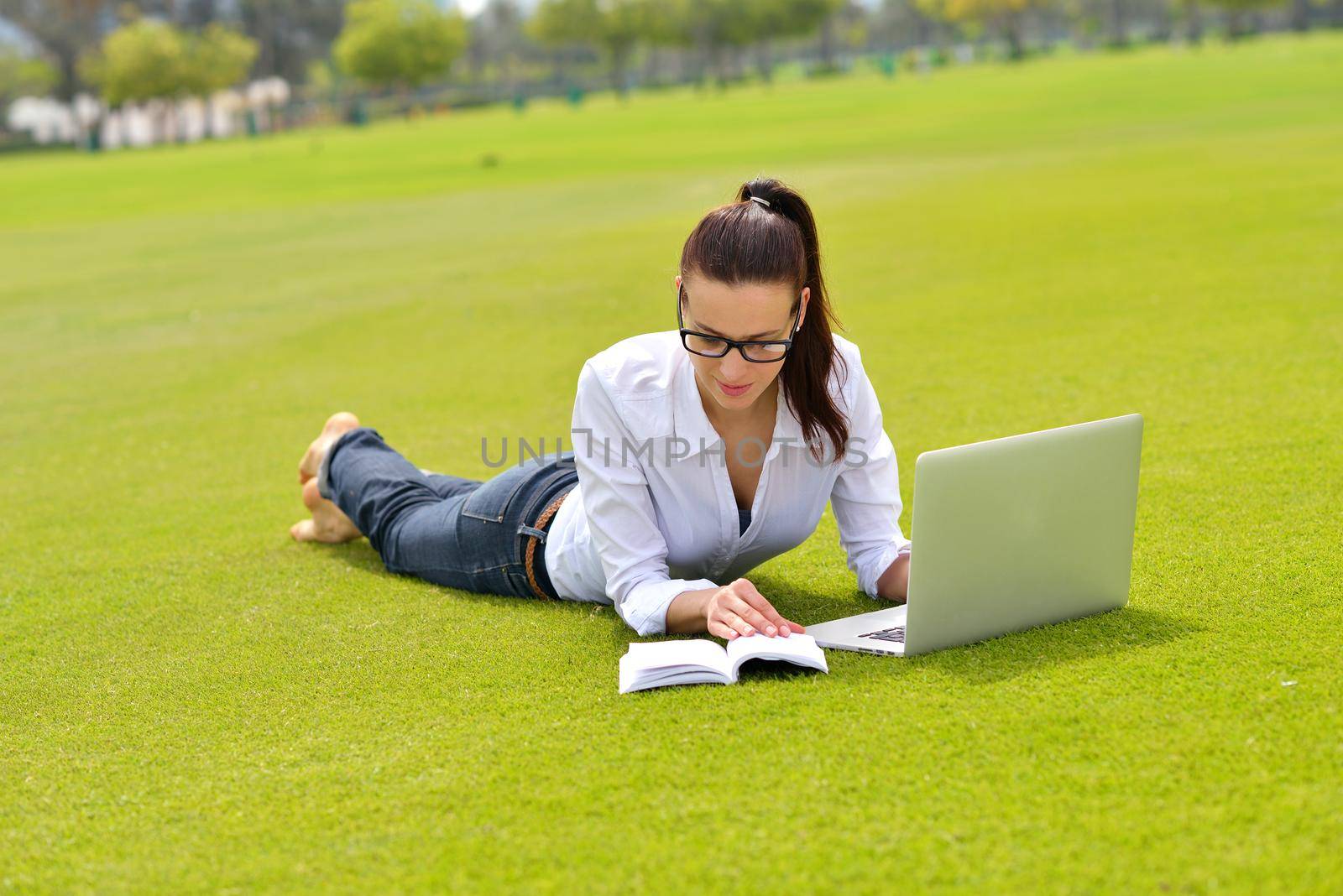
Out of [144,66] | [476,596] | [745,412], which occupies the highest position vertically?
[144,66]

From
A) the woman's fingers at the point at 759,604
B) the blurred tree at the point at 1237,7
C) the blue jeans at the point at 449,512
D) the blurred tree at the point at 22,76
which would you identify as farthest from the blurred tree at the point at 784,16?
the woman's fingers at the point at 759,604

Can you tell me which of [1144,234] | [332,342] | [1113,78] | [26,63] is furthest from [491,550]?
[26,63]

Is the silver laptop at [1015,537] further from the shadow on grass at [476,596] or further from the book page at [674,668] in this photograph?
the shadow on grass at [476,596]

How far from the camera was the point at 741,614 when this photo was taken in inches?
126

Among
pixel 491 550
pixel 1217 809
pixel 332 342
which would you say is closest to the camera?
pixel 1217 809

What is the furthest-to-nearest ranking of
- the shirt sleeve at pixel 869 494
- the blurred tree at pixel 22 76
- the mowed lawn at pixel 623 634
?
the blurred tree at pixel 22 76, the shirt sleeve at pixel 869 494, the mowed lawn at pixel 623 634

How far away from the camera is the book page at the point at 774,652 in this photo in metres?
3.09

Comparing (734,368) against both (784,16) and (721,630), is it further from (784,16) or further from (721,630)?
(784,16)

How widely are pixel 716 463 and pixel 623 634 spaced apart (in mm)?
533

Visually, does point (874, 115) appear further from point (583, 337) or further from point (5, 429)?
point (5, 429)

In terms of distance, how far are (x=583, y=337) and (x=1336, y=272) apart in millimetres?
4936

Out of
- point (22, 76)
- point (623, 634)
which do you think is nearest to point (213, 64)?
point (22, 76)

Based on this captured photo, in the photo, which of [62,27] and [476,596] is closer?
[476,596]

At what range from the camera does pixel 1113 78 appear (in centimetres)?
3956
